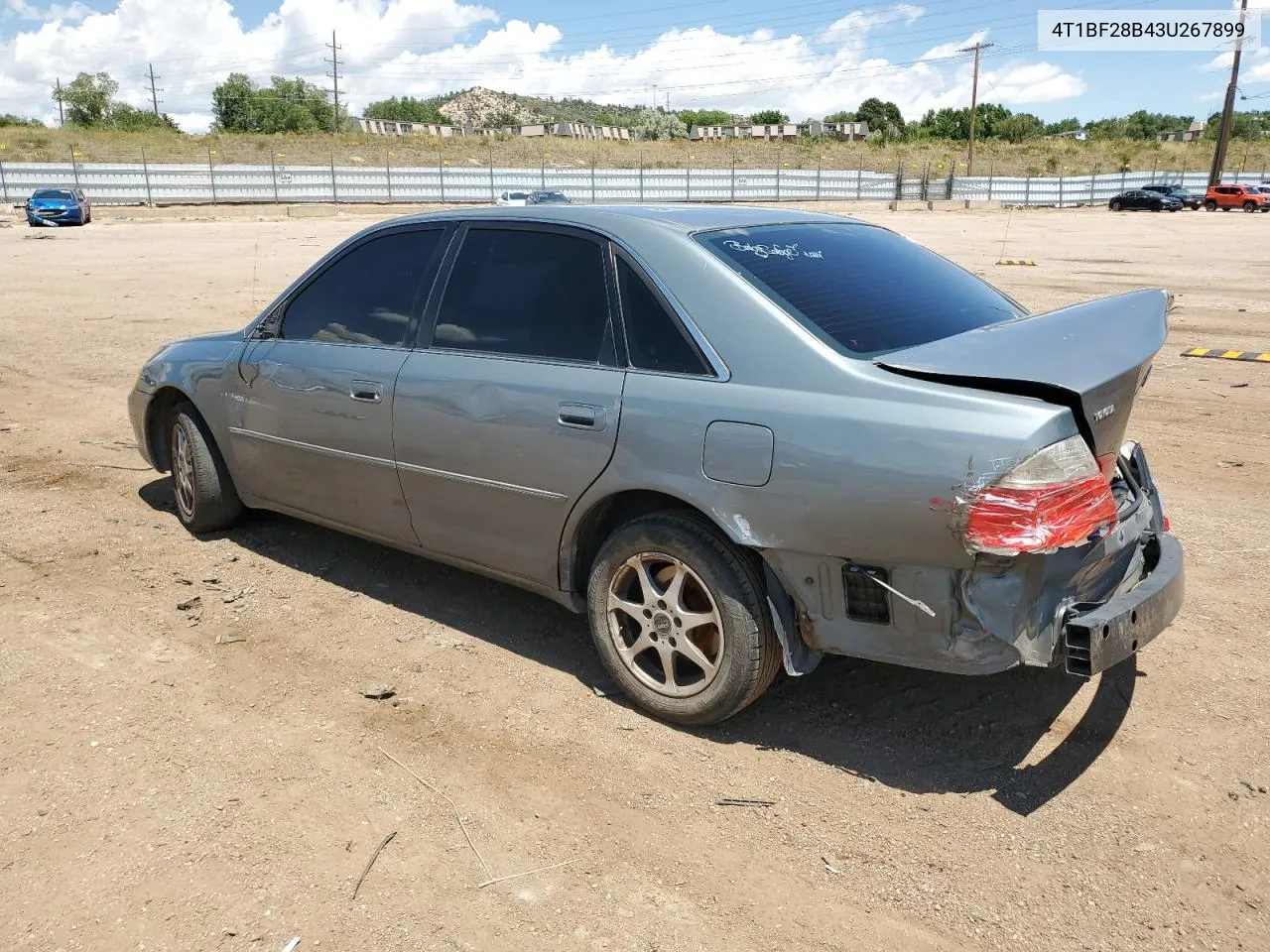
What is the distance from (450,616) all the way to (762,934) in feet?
7.46

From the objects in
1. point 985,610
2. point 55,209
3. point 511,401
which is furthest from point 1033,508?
point 55,209

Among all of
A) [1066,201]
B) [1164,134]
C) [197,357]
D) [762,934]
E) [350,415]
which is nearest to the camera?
[762,934]

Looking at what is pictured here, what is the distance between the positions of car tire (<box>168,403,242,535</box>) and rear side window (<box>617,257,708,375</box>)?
104 inches

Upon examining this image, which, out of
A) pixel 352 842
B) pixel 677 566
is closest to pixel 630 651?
pixel 677 566

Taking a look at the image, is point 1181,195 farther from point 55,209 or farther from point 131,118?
point 131,118

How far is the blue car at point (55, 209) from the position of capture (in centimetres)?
3438

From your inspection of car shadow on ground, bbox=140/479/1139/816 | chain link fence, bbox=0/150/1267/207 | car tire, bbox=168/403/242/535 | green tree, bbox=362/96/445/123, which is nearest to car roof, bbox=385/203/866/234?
car shadow on ground, bbox=140/479/1139/816

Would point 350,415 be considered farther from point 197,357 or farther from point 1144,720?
point 1144,720

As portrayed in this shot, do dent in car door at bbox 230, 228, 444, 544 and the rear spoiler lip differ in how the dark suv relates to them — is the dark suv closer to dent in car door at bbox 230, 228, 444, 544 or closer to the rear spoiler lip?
the rear spoiler lip

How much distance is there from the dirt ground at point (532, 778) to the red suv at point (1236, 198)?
174ft

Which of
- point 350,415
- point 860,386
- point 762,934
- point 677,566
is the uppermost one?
point 860,386

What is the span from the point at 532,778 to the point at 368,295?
7.42ft

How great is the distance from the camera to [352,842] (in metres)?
2.97

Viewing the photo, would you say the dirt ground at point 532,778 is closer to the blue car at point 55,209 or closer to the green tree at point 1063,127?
the blue car at point 55,209
